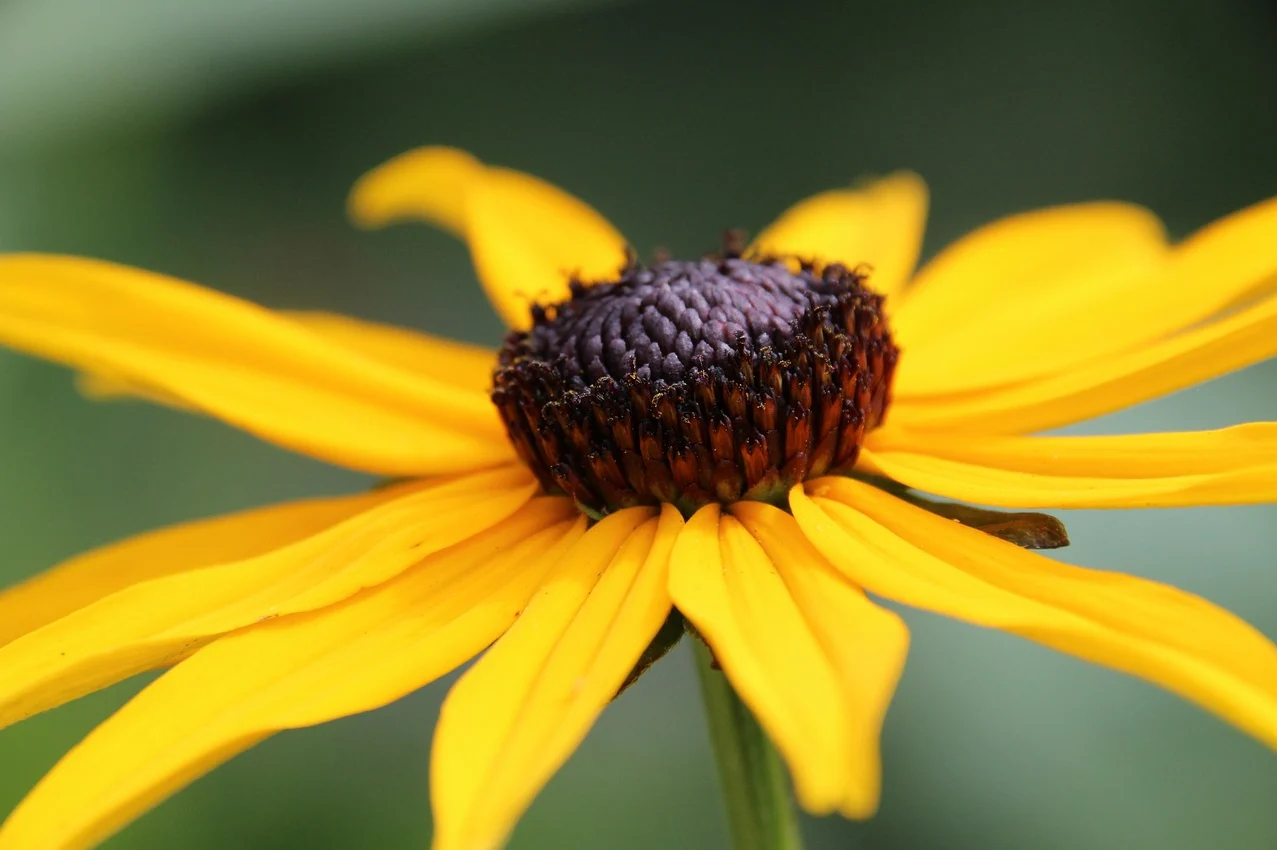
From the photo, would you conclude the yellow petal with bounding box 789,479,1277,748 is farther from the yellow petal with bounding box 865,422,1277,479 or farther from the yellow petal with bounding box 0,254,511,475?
the yellow petal with bounding box 0,254,511,475

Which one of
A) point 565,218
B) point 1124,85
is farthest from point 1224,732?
point 1124,85

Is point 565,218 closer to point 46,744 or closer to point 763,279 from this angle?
point 763,279

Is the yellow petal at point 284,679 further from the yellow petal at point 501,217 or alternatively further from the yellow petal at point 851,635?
the yellow petal at point 501,217

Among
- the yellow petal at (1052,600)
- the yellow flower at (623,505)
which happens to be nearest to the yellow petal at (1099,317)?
the yellow flower at (623,505)

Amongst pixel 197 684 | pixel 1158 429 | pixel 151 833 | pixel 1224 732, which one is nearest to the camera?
pixel 197 684

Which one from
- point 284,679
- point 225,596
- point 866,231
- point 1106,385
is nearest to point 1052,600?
point 1106,385

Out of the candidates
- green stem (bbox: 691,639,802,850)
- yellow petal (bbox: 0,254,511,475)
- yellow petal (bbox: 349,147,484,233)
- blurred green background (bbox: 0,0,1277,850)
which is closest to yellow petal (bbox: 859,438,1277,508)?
green stem (bbox: 691,639,802,850)
